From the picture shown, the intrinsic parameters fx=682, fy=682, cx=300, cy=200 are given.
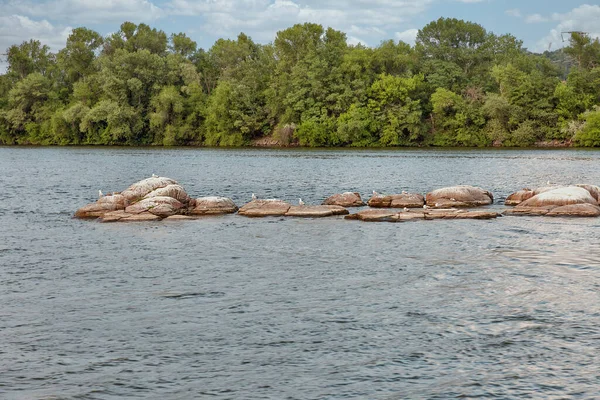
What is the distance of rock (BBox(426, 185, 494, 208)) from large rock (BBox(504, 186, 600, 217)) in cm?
298

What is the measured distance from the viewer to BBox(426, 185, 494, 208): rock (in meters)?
35.3

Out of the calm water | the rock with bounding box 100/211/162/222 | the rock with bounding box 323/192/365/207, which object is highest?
the rock with bounding box 323/192/365/207

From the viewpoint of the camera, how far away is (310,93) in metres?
108

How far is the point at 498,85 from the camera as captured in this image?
111 meters

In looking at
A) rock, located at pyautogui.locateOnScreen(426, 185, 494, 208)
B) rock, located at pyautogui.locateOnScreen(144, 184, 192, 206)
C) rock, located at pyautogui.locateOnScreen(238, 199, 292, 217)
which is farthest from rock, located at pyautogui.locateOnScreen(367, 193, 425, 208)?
rock, located at pyautogui.locateOnScreen(144, 184, 192, 206)

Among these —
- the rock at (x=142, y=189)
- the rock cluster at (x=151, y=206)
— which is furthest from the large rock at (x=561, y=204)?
the rock at (x=142, y=189)

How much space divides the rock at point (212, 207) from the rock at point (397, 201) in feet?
24.5

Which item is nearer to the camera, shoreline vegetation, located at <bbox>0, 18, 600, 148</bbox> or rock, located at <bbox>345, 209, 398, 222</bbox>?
rock, located at <bbox>345, 209, 398, 222</bbox>

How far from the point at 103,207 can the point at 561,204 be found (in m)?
22.0

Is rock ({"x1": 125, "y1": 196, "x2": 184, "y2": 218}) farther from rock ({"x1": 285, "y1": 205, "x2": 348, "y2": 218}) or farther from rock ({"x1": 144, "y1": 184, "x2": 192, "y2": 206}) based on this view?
rock ({"x1": 285, "y1": 205, "x2": 348, "y2": 218})

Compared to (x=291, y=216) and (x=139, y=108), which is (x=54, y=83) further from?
(x=291, y=216)

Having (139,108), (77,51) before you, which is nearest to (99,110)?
(139,108)

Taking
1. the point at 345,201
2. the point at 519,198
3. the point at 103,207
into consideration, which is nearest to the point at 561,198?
the point at 519,198

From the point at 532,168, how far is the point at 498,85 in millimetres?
53349
